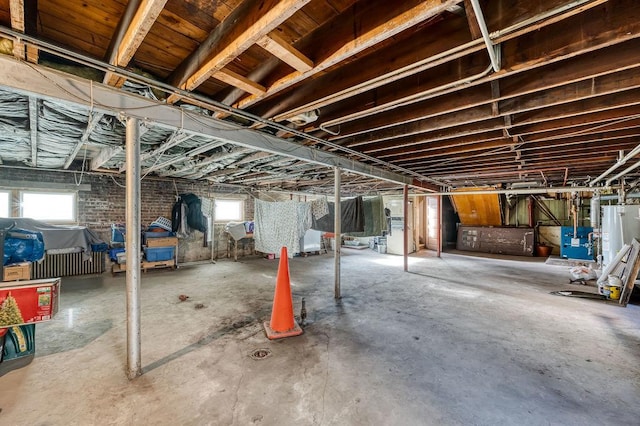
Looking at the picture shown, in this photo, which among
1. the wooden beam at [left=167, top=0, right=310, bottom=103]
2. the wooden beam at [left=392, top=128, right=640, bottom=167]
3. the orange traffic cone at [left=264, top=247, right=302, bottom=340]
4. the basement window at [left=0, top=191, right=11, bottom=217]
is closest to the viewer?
the wooden beam at [left=167, top=0, right=310, bottom=103]

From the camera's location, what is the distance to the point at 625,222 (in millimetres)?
4383

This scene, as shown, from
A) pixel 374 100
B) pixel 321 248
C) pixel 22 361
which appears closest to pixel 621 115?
pixel 374 100

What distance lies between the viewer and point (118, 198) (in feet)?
19.4

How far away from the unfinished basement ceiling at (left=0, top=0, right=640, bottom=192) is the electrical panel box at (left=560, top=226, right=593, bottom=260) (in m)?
5.55

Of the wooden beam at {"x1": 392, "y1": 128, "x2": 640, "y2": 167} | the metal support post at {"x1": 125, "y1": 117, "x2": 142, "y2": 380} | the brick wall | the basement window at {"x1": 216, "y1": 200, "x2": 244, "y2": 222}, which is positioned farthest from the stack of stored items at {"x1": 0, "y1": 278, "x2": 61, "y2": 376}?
the basement window at {"x1": 216, "y1": 200, "x2": 244, "y2": 222}

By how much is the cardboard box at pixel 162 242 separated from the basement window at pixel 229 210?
1.72m

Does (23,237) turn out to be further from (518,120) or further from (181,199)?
(518,120)

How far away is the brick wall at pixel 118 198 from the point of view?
5204 mm

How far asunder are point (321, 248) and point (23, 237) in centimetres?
699

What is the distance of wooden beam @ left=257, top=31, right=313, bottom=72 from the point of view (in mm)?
1443

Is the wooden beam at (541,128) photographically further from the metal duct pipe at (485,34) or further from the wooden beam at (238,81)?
the wooden beam at (238,81)

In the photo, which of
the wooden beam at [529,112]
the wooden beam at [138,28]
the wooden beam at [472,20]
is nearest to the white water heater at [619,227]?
the wooden beam at [529,112]

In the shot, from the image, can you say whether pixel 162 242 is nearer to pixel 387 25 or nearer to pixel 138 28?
pixel 138 28

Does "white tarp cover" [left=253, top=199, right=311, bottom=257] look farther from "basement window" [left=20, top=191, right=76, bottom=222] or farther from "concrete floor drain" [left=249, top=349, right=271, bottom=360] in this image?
"basement window" [left=20, top=191, right=76, bottom=222]
